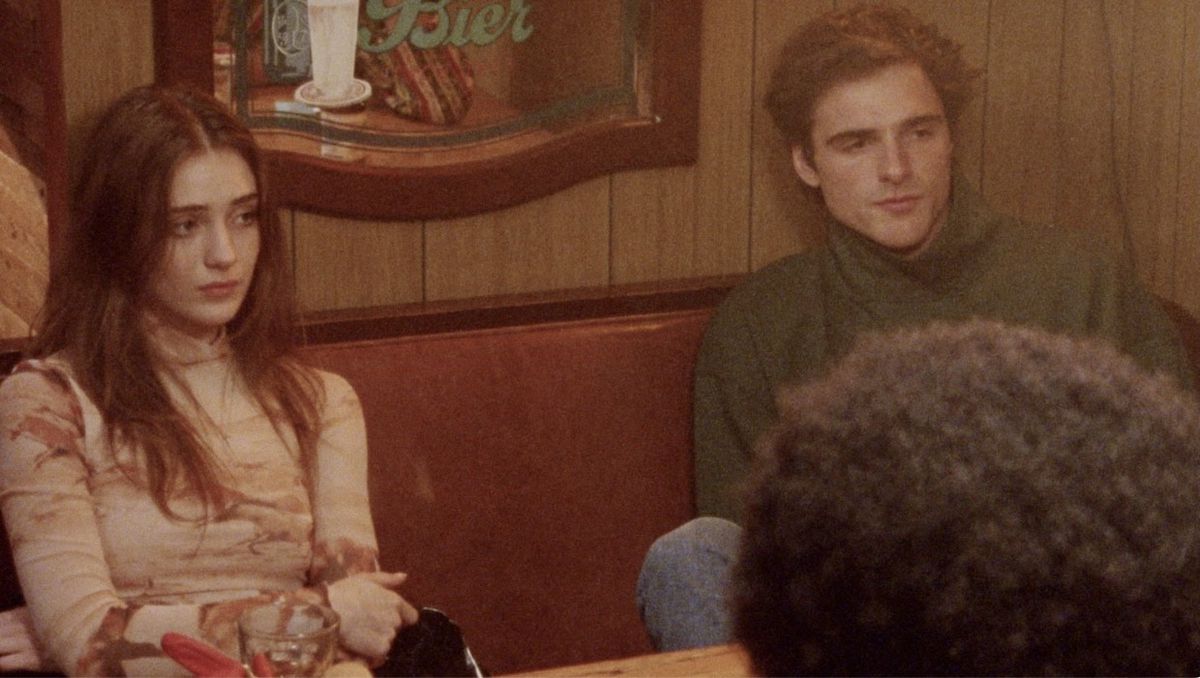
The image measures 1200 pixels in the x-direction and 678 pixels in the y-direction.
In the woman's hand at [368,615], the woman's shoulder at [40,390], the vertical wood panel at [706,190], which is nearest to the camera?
the woman's hand at [368,615]

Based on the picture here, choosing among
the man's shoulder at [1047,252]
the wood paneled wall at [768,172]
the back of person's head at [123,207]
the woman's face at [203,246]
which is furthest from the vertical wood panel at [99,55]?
the man's shoulder at [1047,252]

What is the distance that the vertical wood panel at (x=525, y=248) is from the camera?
2.31 m

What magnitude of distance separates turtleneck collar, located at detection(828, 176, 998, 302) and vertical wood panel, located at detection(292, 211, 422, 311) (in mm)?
594

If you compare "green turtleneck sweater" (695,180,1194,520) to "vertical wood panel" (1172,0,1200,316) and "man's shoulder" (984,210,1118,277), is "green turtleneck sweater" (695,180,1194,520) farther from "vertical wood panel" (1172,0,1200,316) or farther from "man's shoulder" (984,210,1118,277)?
"vertical wood panel" (1172,0,1200,316)

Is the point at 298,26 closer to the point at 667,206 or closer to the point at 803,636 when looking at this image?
the point at 667,206

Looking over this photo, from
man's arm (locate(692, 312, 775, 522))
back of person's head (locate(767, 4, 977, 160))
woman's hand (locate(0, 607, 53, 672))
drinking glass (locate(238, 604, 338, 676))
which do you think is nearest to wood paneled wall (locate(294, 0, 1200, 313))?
back of person's head (locate(767, 4, 977, 160))

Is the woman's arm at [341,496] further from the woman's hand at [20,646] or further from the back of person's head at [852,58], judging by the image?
the back of person's head at [852,58]

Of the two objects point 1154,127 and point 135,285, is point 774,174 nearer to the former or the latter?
point 1154,127

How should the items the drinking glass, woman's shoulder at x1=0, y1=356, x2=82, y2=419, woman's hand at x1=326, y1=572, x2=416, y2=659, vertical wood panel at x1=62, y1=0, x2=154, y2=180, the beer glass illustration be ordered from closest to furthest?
the drinking glass → woman's hand at x1=326, y1=572, x2=416, y2=659 → woman's shoulder at x1=0, y1=356, x2=82, y2=419 → vertical wood panel at x1=62, y1=0, x2=154, y2=180 → the beer glass illustration

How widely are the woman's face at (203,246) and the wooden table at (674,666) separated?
2.06ft

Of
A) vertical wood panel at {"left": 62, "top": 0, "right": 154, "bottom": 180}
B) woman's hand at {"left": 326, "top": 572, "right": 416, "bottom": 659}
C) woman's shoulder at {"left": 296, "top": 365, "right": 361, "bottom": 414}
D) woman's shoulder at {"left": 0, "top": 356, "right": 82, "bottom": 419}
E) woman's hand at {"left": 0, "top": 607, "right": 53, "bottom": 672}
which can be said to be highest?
vertical wood panel at {"left": 62, "top": 0, "right": 154, "bottom": 180}

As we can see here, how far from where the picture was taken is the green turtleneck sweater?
2314mm

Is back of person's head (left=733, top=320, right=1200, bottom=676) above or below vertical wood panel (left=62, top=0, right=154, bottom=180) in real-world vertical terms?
below

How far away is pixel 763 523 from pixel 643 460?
5.86 ft
